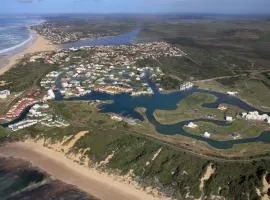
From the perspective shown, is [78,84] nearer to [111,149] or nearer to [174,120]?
[174,120]

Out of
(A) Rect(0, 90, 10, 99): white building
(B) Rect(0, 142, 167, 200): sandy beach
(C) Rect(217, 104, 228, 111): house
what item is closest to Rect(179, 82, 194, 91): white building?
(C) Rect(217, 104, 228, 111): house

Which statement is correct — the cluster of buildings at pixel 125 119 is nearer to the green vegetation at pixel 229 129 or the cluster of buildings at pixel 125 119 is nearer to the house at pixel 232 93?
the green vegetation at pixel 229 129

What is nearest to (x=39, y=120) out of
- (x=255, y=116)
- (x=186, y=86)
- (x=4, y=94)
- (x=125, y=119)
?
(x=125, y=119)

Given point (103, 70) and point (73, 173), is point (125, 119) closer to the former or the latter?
point (73, 173)

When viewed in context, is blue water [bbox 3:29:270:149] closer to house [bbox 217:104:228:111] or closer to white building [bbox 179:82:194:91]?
white building [bbox 179:82:194:91]

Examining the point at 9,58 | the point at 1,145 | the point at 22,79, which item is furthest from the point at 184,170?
the point at 9,58

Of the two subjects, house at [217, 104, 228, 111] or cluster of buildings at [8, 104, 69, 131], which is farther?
house at [217, 104, 228, 111]

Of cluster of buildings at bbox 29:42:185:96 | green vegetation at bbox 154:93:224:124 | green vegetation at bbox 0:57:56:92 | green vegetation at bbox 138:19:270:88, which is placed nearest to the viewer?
green vegetation at bbox 154:93:224:124
